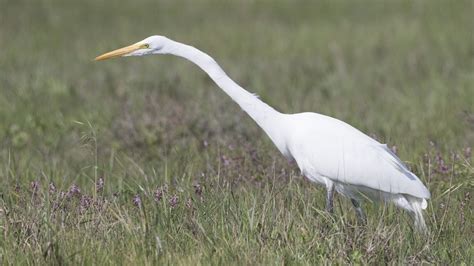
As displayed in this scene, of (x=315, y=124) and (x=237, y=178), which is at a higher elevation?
(x=315, y=124)

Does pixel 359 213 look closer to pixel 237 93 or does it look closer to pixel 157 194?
pixel 237 93

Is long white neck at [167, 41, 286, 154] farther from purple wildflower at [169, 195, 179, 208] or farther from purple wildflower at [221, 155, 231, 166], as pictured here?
purple wildflower at [169, 195, 179, 208]

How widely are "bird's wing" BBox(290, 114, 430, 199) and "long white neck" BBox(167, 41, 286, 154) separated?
0.14 m

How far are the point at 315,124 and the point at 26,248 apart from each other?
1.71 metres

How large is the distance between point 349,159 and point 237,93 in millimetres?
676

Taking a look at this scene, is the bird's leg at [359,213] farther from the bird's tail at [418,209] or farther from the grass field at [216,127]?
the bird's tail at [418,209]

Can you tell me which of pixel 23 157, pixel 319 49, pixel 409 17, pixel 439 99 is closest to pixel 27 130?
pixel 23 157

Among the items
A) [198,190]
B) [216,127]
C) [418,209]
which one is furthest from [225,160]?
[216,127]

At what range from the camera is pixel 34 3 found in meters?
15.3

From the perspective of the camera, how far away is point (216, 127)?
278 inches

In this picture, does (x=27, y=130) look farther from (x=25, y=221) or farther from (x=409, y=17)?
(x=409, y=17)

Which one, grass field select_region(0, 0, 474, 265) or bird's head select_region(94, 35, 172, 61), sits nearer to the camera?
grass field select_region(0, 0, 474, 265)

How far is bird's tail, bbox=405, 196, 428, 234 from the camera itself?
4430 mm

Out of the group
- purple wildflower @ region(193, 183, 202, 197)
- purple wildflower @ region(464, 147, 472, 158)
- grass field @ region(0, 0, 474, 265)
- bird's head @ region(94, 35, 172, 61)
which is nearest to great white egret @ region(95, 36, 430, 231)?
bird's head @ region(94, 35, 172, 61)
